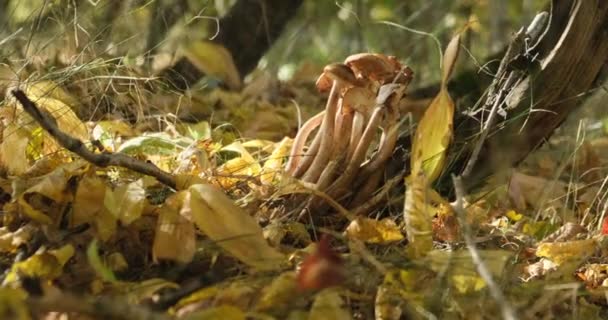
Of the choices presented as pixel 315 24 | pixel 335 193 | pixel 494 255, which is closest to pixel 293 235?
Result: pixel 335 193

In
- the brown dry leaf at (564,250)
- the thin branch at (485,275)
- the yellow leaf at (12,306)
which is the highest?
the yellow leaf at (12,306)

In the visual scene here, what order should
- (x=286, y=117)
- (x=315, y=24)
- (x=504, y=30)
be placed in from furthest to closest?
1. (x=315, y=24)
2. (x=504, y=30)
3. (x=286, y=117)

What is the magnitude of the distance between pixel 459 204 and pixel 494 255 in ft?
0.51

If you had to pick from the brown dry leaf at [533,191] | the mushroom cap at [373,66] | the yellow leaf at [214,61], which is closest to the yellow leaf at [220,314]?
the mushroom cap at [373,66]

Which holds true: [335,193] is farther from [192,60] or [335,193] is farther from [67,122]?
[192,60]

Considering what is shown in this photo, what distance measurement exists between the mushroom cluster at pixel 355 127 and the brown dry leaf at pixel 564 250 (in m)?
0.25

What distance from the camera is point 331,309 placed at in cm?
90

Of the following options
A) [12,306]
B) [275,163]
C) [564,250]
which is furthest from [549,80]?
[12,306]

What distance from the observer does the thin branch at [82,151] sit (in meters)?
0.98

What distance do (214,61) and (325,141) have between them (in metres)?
1.16

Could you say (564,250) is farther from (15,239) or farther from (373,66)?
(15,239)

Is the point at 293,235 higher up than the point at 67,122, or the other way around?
the point at 67,122

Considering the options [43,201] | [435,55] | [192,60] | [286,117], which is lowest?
[435,55]

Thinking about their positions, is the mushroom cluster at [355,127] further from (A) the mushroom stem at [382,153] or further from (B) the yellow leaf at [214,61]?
(B) the yellow leaf at [214,61]
